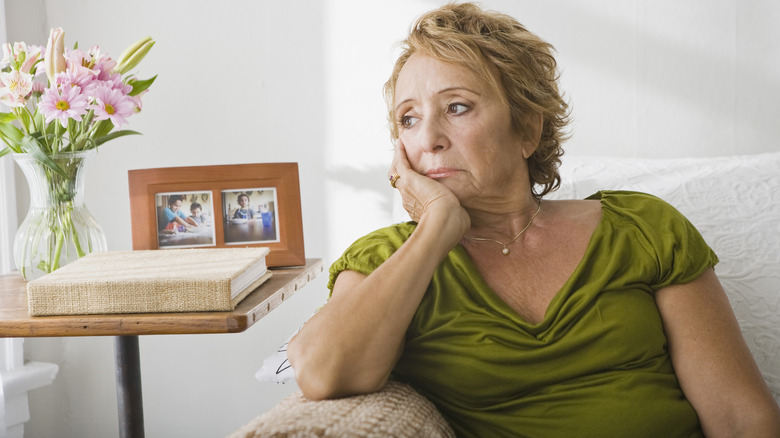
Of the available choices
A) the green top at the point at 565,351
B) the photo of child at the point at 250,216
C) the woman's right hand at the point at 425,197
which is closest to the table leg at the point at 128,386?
the photo of child at the point at 250,216

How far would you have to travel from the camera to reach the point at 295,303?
2.07 meters

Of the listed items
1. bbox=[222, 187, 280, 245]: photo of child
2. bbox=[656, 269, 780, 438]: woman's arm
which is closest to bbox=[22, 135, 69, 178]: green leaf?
bbox=[222, 187, 280, 245]: photo of child

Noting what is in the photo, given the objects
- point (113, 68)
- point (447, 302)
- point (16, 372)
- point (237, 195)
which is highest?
point (113, 68)

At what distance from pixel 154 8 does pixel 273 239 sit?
88 centimetres

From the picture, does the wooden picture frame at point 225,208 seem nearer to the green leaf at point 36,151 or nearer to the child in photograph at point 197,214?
the child in photograph at point 197,214

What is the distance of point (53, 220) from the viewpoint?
145 cm

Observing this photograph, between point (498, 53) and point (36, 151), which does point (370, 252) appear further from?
point (36, 151)

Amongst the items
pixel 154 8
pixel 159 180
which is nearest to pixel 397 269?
pixel 159 180

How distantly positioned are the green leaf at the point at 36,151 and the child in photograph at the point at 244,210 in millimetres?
388

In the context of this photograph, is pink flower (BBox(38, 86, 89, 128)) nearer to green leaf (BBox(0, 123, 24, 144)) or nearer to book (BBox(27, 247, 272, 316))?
green leaf (BBox(0, 123, 24, 144))

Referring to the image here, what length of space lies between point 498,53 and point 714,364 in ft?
2.01

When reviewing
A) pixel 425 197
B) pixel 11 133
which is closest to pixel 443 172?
pixel 425 197

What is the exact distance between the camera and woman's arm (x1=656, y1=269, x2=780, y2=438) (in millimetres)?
1048

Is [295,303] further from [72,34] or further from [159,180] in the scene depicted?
[72,34]
